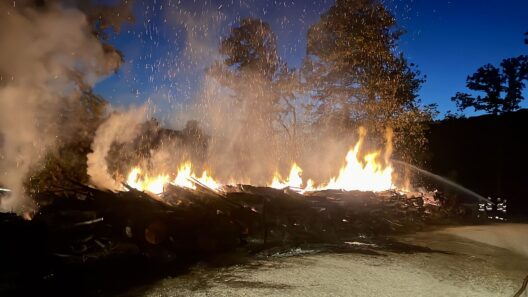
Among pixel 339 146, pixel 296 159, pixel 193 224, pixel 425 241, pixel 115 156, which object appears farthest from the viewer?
pixel 296 159

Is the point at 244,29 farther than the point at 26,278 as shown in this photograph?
Yes

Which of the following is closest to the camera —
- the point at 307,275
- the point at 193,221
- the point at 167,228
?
the point at 307,275

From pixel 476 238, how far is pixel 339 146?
10114 mm

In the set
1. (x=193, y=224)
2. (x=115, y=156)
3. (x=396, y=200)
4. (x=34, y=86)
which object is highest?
(x=34, y=86)

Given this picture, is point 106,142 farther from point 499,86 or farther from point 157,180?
point 499,86

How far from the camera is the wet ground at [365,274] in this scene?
4.96 meters

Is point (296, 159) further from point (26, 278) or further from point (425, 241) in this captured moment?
point (26, 278)

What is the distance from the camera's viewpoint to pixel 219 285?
203 inches

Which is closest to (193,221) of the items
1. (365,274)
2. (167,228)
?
(167,228)

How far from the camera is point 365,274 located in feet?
18.9

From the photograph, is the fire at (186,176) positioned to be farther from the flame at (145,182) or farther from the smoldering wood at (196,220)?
the smoldering wood at (196,220)

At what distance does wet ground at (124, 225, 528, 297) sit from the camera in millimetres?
4957

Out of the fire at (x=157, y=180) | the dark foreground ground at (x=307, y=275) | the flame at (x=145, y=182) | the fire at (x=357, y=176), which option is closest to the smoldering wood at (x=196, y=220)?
the dark foreground ground at (x=307, y=275)

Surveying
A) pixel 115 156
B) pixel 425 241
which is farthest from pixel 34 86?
pixel 425 241
